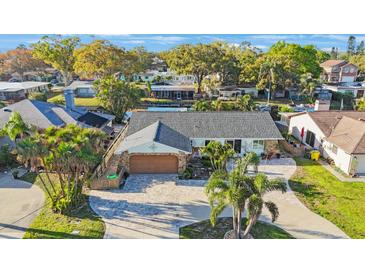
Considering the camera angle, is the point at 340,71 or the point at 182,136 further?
the point at 340,71

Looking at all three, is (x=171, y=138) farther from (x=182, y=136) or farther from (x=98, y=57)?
(x=98, y=57)

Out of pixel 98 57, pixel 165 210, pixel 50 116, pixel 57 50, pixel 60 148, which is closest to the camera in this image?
pixel 60 148

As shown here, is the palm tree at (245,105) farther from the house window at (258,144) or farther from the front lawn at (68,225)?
the front lawn at (68,225)

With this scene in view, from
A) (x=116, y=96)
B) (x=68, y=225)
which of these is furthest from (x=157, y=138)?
(x=116, y=96)

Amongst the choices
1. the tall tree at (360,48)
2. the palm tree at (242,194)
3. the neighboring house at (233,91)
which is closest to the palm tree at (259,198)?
the palm tree at (242,194)

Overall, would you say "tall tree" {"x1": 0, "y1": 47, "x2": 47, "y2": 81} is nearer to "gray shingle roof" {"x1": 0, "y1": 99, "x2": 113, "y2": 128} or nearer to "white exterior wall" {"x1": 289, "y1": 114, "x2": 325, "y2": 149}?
"gray shingle roof" {"x1": 0, "y1": 99, "x2": 113, "y2": 128}

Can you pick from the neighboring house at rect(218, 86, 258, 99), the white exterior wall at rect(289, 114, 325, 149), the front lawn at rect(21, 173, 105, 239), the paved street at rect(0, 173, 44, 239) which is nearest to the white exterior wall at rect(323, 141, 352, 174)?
the white exterior wall at rect(289, 114, 325, 149)

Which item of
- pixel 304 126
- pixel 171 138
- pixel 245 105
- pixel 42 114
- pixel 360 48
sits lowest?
pixel 304 126
